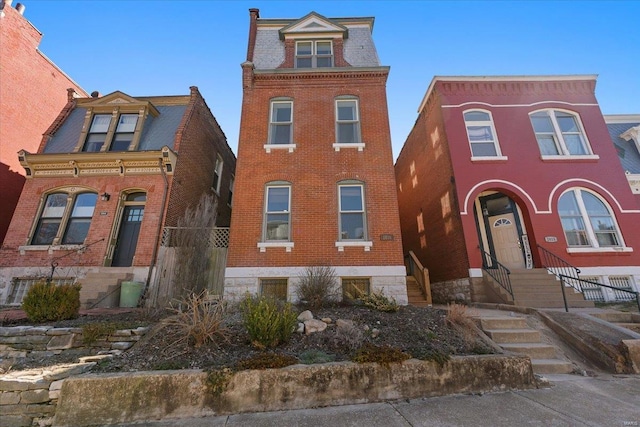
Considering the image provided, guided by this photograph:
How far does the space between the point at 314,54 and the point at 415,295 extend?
36.0 feet

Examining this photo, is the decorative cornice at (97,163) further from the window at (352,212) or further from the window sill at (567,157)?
the window sill at (567,157)

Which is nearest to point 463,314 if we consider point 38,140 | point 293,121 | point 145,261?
point 293,121

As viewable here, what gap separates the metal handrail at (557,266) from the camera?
9930 mm

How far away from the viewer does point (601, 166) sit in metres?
11.5

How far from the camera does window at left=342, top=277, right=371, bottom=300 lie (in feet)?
28.2

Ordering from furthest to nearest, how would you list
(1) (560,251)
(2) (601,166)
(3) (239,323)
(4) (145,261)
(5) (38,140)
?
(5) (38,140) < (2) (601,166) < (1) (560,251) < (4) (145,261) < (3) (239,323)

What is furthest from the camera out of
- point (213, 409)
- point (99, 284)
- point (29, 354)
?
point (99, 284)

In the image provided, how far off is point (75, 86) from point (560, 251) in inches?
1047

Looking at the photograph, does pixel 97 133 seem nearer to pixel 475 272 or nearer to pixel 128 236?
pixel 128 236

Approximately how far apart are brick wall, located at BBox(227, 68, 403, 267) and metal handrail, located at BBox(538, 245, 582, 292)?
A: 6.02 metres

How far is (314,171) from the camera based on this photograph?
9906 millimetres

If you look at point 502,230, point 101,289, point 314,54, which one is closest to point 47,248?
point 101,289

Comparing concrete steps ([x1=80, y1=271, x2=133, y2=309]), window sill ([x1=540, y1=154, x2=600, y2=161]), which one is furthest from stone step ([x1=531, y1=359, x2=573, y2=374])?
concrete steps ([x1=80, y1=271, x2=133, y2=309])

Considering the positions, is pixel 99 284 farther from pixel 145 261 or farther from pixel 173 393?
pixel 173 393
